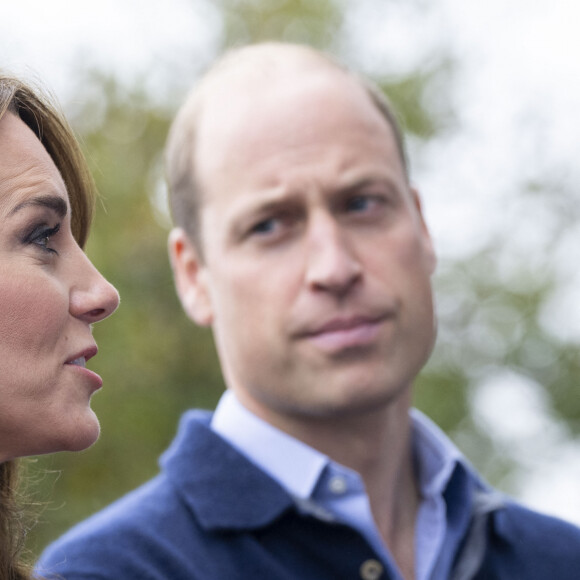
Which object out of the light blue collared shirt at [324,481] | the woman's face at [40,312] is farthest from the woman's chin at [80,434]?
the light blue collared shirt at [324,481]

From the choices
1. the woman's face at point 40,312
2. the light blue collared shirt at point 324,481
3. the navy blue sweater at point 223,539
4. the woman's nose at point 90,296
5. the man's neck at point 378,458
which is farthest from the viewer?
the man's neck at point 378,458

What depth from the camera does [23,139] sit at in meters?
1.82

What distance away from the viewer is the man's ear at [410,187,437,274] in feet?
8.87

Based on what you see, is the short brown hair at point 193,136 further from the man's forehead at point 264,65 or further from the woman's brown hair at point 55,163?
the woman's brown hair at point 55,163

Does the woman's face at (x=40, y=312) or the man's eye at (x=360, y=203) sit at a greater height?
the man's eye at (x=360, y=203)

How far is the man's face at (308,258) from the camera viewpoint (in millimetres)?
2377

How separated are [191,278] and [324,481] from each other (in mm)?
669

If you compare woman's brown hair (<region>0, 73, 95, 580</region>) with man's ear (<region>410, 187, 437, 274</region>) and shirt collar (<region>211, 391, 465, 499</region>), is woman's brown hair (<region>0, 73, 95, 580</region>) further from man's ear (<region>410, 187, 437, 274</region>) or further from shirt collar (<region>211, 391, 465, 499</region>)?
man's ear (<region>410, 187, 437, 274</region>)

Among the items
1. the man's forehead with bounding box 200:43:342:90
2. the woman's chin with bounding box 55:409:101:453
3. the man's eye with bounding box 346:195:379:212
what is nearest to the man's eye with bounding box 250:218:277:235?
the man's eye with bounding box 346:195:379:212

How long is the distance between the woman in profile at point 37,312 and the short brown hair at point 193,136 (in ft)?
2.63

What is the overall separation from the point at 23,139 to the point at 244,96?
36.5 inches

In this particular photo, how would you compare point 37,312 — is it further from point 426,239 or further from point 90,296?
point 426,239

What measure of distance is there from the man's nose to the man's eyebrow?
70 centimetres

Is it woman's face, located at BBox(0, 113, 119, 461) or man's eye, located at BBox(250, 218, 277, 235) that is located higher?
man's eye, located at BBox(250, 218, 277, 235)
